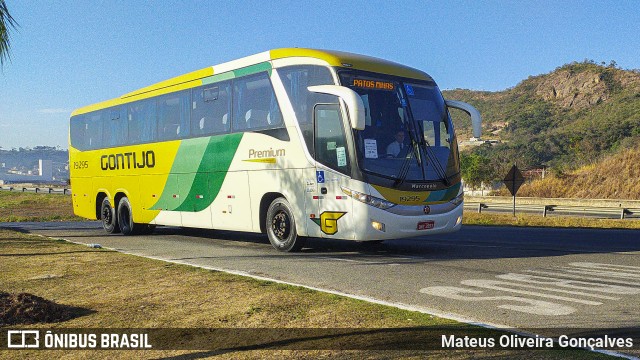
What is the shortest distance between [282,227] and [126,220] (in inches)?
308

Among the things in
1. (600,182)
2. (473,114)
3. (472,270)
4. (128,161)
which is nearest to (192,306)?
(472,270)

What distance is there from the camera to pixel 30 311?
21.3 ft

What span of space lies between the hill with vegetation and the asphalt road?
4222 cm

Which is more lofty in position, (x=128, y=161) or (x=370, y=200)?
(x=128, y=161)

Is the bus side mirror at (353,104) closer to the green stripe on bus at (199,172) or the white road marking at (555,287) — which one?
the white road marking at (555,287)

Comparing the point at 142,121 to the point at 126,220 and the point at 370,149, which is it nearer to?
the point at 126,220

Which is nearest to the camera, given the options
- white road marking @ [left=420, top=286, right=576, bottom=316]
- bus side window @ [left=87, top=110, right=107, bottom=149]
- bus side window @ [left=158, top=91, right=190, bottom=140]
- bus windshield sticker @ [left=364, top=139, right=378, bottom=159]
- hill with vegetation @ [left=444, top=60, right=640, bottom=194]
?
white road marking @ [left=420, top=286, right=576, bottom=316]

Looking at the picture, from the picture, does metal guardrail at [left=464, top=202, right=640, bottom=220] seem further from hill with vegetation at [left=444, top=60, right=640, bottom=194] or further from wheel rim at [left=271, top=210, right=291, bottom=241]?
wheel rim at [left=271, top=210, right=291, bottom=241]

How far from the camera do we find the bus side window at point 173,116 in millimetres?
15492

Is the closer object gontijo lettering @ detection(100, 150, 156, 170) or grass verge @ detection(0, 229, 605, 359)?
grass verge @ detection(0, 229, 605, 359)

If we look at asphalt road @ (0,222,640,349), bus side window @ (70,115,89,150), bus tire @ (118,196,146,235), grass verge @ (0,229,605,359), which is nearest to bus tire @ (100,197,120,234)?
bus tire @ (118,196,146,235)

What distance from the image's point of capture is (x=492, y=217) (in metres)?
29.7

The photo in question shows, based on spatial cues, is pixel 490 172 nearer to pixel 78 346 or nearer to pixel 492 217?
pixel 492 217

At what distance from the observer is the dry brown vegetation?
43.1 metres
